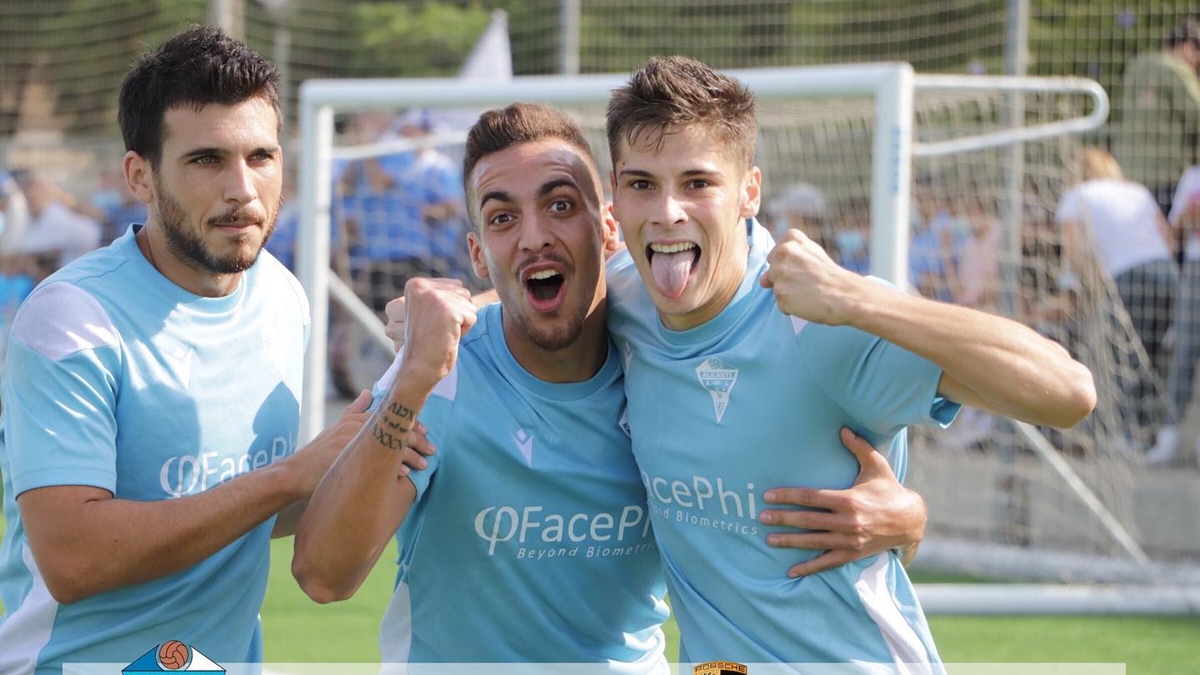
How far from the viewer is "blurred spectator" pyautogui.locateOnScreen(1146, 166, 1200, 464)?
9398mm

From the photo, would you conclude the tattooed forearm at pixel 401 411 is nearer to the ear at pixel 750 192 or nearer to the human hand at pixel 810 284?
the human hand at pixel 810 284

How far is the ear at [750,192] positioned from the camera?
369cm

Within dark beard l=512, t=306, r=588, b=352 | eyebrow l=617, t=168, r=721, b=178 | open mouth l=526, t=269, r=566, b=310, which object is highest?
eyebrow l=617, t=168, r=721, b=178

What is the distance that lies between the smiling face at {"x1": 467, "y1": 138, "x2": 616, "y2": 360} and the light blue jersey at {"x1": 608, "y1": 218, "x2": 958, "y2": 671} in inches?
13.7

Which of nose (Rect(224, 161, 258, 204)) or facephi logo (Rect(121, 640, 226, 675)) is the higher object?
nose (Rect(224, 161, 258, 204))

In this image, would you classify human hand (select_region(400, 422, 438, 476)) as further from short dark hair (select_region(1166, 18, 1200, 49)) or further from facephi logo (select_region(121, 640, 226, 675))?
short dark hair (select_region(1166, 18, 1200, 49))

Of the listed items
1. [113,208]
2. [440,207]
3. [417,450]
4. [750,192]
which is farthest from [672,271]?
[113,208]

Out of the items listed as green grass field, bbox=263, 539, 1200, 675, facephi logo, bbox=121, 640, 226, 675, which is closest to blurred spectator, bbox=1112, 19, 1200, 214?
green grass field, bbox=263, 539, 1200, 675

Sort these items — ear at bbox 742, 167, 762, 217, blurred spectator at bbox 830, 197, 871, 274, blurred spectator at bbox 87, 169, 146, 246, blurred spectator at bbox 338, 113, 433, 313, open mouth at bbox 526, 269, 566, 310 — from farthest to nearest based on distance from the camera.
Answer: blurred spectator at bbox 87, 169, 146, 246 < blurred spectator at bbox 338, 113, 433, 313 < blurred spectator at bbox 830, 197, 871, 274 < open mouth at bbox 526, 269, 566, 310 < ear at bbox 742, 167, 762, 217

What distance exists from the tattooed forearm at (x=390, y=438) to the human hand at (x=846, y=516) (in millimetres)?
890

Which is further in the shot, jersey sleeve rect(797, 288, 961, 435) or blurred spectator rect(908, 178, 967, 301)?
blurred spectator rect(908, 178, 967, 301)

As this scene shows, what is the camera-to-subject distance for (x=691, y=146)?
139 inches

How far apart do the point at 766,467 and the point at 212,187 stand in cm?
161

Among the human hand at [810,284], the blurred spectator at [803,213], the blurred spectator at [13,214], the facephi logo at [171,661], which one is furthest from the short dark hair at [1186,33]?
the blurred spectator at [13,214]
